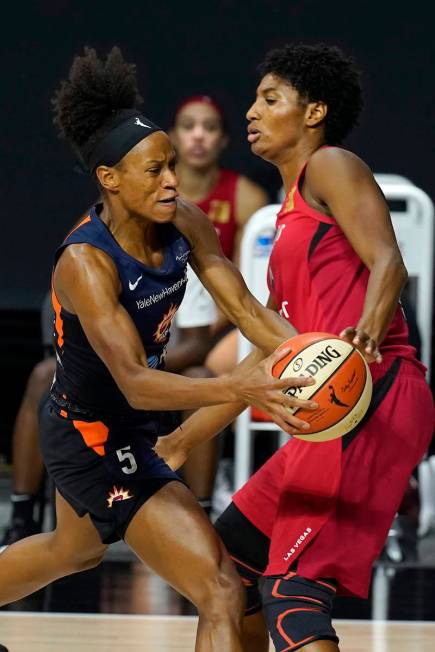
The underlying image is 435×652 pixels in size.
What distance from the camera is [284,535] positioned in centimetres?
340

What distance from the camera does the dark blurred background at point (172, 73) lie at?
7676 mm

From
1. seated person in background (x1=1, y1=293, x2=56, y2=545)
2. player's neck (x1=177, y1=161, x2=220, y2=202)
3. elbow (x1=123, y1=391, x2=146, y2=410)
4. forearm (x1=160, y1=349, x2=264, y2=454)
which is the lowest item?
seated person in background (x1=1, y1=293, x2=56, y2=545)

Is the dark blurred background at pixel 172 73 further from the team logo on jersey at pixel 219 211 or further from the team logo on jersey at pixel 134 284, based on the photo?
the team logo on jersey at pixel 134 284

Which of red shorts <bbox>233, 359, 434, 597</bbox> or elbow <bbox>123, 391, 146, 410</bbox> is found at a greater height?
elbow <bbox>123, 391, 146, 410</bbox>

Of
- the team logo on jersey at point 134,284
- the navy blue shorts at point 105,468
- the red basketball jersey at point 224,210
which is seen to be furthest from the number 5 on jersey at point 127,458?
the red basketball jersey at point 224,210

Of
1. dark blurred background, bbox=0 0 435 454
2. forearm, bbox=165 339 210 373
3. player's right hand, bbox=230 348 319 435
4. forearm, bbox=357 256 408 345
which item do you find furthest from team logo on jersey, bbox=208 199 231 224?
player's right hand, bbox=230 348 319 435

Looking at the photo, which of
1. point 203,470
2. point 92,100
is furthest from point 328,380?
point 203,470

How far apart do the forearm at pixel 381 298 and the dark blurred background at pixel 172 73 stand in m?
4.41

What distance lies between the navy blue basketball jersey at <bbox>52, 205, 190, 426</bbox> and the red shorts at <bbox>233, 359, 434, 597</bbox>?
48cm

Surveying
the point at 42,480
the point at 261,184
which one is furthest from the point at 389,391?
the point at 261,184

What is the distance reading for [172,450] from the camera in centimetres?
379

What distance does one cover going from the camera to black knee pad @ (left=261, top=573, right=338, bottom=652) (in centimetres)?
328

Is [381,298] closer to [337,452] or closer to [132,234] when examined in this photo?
[337,452]

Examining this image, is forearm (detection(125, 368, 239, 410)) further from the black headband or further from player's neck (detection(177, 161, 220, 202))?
player's neck (detection(177, 161, 220, 202))
